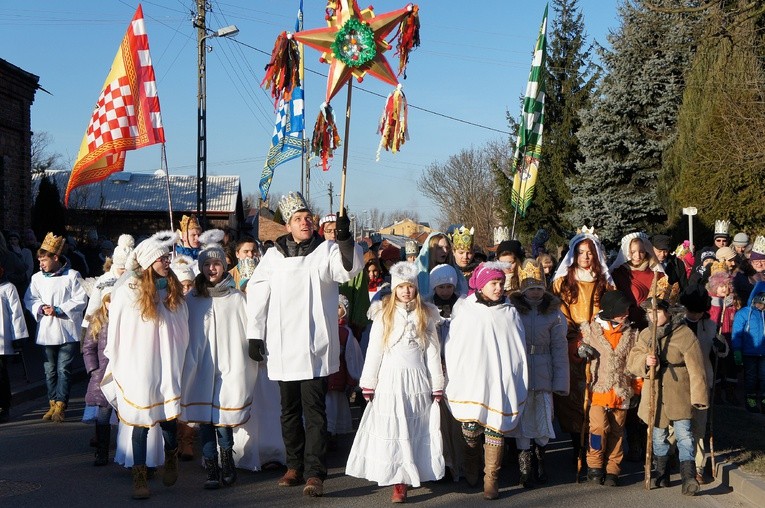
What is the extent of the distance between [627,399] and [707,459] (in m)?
1.17

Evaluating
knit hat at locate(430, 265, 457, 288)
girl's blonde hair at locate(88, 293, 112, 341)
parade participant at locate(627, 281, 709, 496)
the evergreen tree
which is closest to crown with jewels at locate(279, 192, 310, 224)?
knit hat at locate(430, 265, 457, 288)

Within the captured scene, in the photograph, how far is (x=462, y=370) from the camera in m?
6.84

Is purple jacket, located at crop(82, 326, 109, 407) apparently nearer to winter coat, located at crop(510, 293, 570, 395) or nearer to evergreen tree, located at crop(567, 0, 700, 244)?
winter coat, located at crop(510, 293, 570, 395)

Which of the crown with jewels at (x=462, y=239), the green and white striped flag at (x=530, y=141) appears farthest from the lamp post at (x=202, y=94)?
the crown with jewels at (x=462, y=239)

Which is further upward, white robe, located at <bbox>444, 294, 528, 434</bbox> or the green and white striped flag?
the green and white striped flag

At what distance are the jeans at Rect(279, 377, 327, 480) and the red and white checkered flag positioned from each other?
4.98m

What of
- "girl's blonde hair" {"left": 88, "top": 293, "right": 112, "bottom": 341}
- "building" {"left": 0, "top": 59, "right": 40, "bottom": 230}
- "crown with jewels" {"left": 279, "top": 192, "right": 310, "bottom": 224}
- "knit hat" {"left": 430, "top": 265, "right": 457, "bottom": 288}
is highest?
"building" {"left": 0, "top": 59, "right": 40, "bottom": 230}

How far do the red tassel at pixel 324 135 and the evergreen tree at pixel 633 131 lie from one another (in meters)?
20.9

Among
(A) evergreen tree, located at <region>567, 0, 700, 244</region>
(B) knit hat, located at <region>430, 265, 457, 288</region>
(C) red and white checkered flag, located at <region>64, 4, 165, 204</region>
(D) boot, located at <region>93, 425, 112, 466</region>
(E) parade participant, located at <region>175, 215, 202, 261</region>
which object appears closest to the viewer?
(B) knit hat, located at <region>430, 265, 457, 288</region>

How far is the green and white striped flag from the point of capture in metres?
14.0

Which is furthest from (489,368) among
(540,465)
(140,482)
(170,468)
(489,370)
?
(140,482)

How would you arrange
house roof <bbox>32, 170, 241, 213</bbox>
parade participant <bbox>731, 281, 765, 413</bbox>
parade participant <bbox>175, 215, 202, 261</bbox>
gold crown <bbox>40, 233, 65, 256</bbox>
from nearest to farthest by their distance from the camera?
1. gold crown <bbox>40, 233, 65, 256</bbox>
2. parade participant <bbox>175, 215, 202, 261</bbox>
3. parade participant <bbox>731, 281, 765, 413</bbox>
4. house roof <bbox>32, 170, 241, 213</bbox>

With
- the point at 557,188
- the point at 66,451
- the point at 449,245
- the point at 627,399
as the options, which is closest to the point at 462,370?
the point at 627,399

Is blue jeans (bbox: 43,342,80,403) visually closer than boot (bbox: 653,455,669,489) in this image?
No
